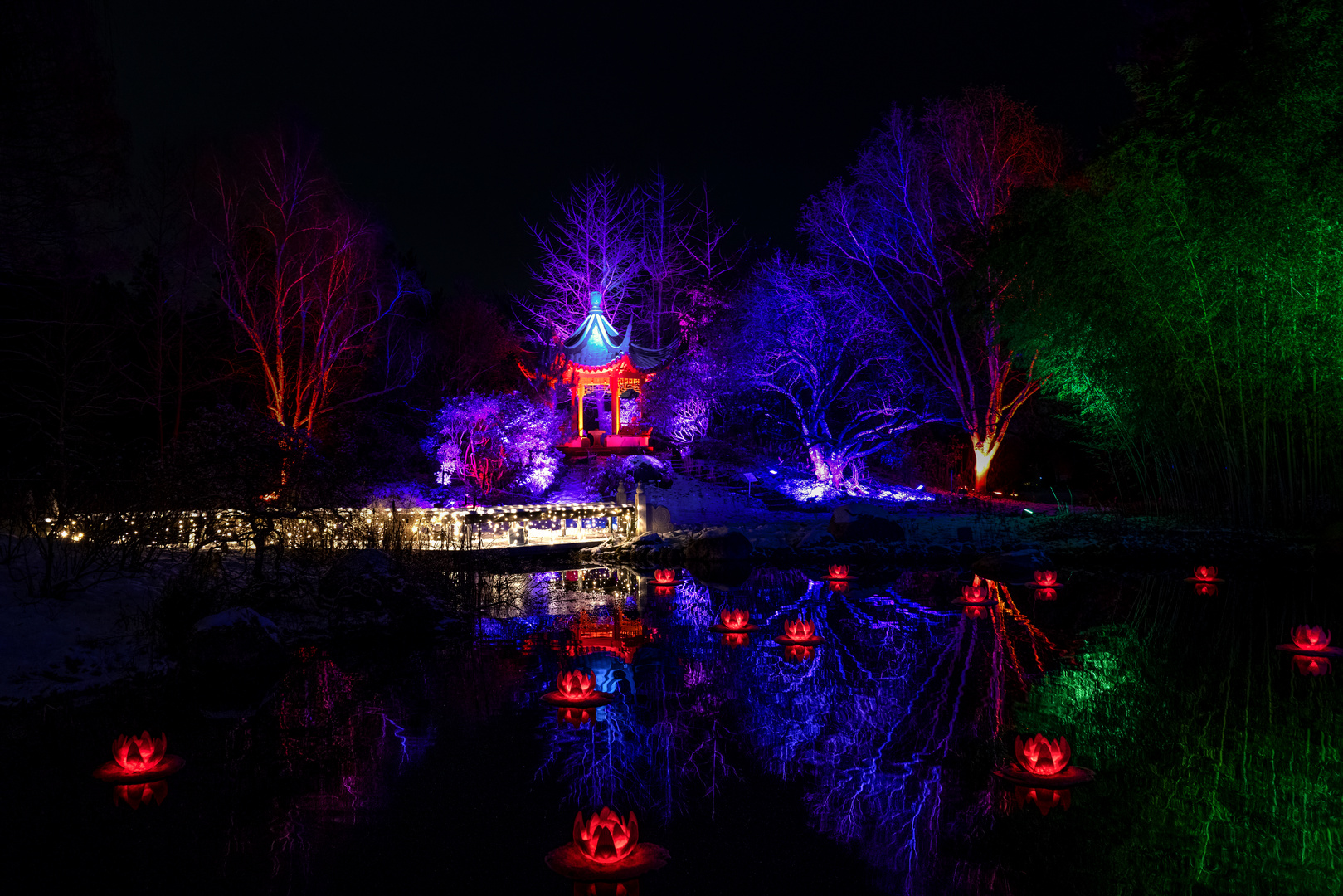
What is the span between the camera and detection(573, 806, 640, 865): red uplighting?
3.75 meters

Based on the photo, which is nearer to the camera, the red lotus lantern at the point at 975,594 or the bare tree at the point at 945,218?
the red lotus lantern at the point at 975,594

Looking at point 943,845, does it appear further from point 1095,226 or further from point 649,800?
point 1095,226

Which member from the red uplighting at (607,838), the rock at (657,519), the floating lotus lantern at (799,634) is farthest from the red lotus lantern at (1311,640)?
the rock at (657,519)

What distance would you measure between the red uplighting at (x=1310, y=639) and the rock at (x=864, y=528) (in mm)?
9105

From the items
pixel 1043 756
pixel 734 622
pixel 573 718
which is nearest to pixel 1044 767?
pixel 1043 756

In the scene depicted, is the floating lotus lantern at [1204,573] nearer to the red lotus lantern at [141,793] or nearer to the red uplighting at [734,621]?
the red uplighting at [734,621]

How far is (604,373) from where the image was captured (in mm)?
25250

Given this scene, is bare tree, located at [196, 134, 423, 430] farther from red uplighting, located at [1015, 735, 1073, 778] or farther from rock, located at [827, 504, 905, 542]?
red uplighting, located at [1015, 735, 1073, 778]

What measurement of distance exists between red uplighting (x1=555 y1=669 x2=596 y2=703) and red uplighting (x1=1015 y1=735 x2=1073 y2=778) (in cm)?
291

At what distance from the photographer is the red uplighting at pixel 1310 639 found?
780cm

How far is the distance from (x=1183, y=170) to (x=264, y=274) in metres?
21.1

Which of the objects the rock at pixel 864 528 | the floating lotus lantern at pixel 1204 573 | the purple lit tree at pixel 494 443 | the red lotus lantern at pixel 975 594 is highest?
the purple lit tree at pixel 494 443

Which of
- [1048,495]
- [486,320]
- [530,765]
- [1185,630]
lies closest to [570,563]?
[1185,630]

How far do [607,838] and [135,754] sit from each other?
2.97 m
